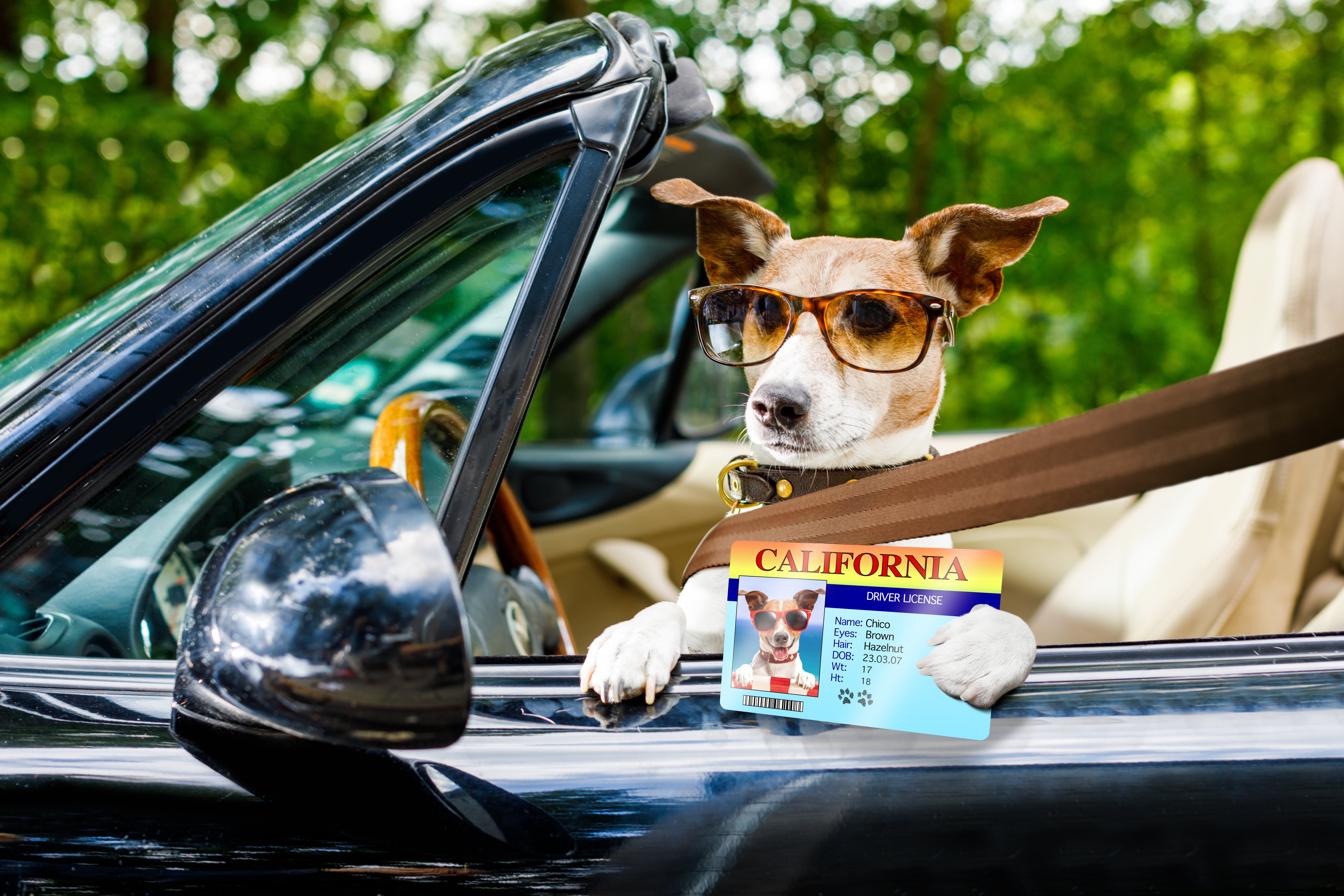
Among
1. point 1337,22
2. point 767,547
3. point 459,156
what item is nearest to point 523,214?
point 459,156

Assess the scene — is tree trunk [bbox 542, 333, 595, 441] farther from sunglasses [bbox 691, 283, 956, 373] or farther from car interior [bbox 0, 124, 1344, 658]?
sunglasses [bbox 691, 283, 956, 373]

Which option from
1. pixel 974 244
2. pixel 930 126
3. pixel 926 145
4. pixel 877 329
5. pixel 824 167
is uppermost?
pixel 930 126

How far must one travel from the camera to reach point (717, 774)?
35.6 inches

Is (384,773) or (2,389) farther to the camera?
(2,389)

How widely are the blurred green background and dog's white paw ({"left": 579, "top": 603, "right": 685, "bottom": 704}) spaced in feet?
9.27

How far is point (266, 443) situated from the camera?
1.16m

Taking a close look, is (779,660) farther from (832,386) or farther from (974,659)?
(832,386)

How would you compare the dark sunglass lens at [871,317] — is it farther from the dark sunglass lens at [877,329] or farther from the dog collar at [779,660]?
the dog collar at [779,660]

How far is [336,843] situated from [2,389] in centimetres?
67

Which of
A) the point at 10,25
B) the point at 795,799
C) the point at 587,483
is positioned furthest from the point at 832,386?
the point at 10,25

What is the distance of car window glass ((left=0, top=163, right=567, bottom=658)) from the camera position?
1.03m

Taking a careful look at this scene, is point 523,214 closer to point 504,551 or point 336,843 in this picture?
point 336,843

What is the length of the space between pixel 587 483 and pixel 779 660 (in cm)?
204

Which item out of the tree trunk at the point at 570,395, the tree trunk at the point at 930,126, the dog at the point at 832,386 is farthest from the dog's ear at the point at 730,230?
the tree trunk at the point at 930,126
